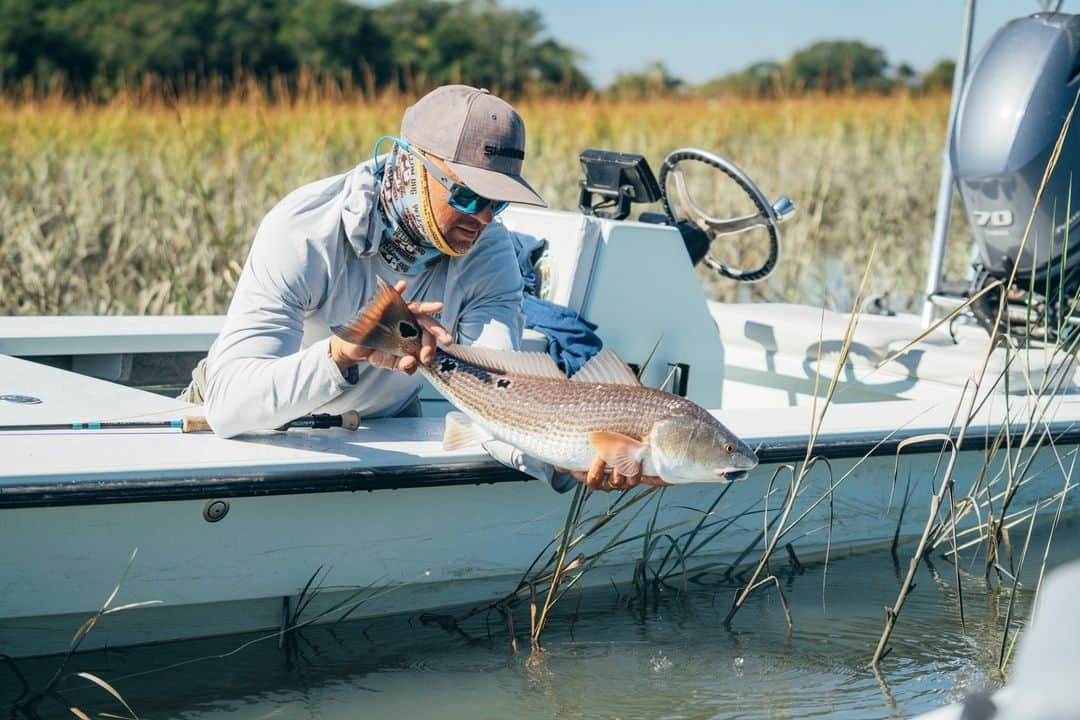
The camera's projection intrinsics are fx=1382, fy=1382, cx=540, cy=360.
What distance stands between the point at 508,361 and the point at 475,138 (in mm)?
556

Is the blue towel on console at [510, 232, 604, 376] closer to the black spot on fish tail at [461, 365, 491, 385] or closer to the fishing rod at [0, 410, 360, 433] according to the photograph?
the fishing rod at [0, 410, 360, 433]

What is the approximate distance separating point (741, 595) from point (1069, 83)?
242 centimetres

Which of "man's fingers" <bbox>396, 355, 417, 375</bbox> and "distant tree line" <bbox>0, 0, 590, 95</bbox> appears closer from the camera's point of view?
"man's fingers" <bbox>396, 355, 417, 375</bbox>

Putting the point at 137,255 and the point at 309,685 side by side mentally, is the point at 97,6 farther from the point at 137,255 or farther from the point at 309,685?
the point at 309,685

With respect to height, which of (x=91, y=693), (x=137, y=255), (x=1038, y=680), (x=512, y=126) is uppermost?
(x=512, y=126)

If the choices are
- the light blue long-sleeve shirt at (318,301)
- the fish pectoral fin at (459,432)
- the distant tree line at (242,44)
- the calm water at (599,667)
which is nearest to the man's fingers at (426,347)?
the light blue long-sleeve shirt at (318,301)

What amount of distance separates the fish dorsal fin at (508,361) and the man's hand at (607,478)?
25 centimetres

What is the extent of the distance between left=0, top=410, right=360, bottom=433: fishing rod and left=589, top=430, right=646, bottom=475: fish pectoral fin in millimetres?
884

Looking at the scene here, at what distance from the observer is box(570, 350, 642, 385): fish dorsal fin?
3.39 m

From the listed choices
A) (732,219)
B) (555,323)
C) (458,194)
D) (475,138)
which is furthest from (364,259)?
(732,219)

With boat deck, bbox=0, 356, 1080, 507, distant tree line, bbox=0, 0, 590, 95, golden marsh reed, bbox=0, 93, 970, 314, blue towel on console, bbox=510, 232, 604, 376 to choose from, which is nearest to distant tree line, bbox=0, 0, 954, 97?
distant tree line, bbox=0, 0, 590, 95

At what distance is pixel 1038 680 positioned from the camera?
161 cm

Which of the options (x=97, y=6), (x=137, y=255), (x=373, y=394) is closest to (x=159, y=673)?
(x=373, y=394)

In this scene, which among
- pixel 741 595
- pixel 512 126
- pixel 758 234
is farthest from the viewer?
pixel 758 234
